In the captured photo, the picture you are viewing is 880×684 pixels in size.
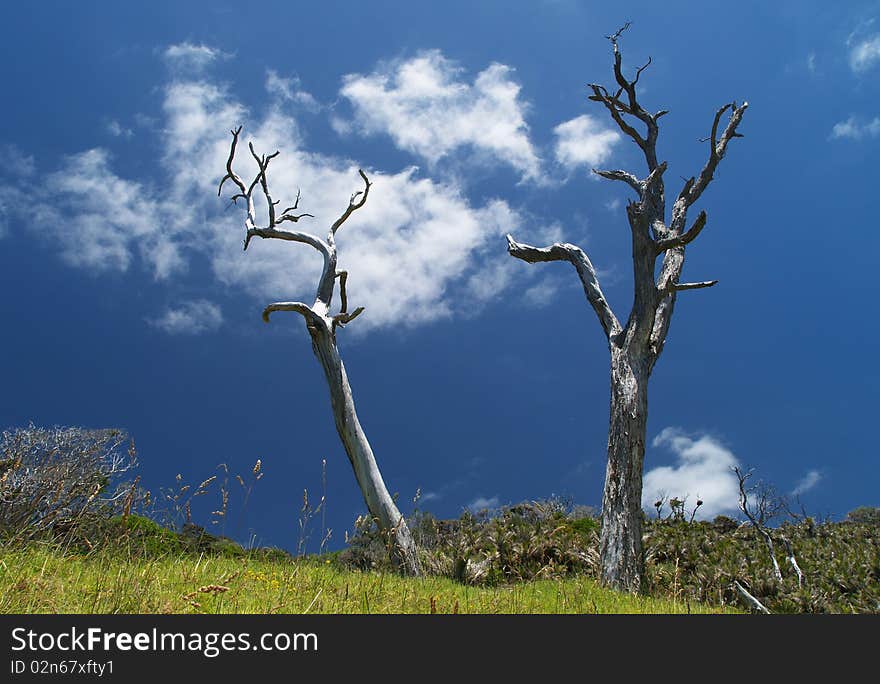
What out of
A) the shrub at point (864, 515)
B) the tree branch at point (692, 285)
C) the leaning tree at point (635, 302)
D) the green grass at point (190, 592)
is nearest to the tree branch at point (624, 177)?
the leaning tree at point (635, 302)

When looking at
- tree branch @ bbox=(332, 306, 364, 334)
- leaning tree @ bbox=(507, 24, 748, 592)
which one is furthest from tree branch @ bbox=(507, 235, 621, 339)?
tree branch @ bbox=(332, 306, 364, 334)

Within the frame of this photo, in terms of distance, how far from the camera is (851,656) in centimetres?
346

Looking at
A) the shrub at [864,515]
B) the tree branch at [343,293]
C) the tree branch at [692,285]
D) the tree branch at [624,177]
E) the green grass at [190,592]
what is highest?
the tree branch at [624,177]

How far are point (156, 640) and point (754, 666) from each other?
314cm

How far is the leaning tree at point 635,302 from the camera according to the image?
11.3 metres

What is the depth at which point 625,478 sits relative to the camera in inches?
453

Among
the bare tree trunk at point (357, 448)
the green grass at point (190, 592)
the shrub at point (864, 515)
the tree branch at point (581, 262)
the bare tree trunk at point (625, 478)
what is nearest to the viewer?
the green grass at point (190, 592)

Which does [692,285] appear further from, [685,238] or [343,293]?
[343,293]

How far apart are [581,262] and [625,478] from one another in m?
4.87

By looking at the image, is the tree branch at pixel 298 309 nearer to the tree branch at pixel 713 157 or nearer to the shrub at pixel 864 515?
the tree branch at pixel 713 157

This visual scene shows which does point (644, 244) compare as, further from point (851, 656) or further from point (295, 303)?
point (851, 656)

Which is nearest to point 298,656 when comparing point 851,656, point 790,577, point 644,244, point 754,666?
point 754,666

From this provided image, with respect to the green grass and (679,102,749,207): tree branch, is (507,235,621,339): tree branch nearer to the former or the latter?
(679,102,749,207): tree branch

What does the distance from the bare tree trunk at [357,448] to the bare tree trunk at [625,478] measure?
352cm
